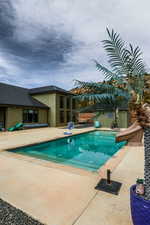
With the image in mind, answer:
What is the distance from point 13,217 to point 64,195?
1.03 m

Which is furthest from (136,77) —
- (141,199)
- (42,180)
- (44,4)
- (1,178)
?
(44,4)

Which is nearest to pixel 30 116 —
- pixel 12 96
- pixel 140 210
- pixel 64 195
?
pixel 12 96

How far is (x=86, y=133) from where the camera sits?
1455 centimetres

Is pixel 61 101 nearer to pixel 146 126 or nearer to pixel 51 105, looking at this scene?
pixel 51 105

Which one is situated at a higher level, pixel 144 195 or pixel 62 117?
pixel 62 117

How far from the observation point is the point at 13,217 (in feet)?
6.97

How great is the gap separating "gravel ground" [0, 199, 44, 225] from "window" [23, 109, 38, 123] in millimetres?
16031

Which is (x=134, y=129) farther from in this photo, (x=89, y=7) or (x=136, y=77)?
(x=89, y=7)

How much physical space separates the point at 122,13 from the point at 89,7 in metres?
1.99

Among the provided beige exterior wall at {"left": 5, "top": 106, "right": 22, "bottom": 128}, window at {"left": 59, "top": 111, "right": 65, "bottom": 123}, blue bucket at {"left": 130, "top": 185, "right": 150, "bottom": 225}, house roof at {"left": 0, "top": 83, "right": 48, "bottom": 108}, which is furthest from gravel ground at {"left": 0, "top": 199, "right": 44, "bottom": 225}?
window at {"left": 59, "top": 111, "right": 65, "bottom": 123}

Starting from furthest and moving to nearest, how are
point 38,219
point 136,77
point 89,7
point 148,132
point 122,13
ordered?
point 89,7, point 122,13, point 136,77, point 38,219, point 148,132

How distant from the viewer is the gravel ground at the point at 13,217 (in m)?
2.01

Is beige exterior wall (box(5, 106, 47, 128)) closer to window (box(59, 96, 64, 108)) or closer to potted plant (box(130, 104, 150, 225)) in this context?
window (box(59, 96, 64, 108))

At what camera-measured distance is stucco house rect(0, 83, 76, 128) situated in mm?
15555
